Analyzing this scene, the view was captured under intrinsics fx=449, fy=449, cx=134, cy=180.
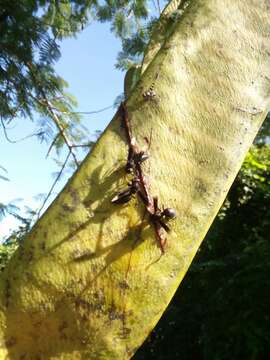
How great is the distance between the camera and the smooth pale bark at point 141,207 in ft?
2.79

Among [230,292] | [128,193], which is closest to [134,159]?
[128,193]

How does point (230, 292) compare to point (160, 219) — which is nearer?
point (160, 219)

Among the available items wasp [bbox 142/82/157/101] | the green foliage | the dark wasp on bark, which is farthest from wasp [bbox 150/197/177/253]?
the green foliage

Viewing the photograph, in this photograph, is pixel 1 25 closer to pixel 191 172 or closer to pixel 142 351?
pixel 142 351

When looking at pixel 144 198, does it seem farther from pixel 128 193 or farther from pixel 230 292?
pixel 230 292

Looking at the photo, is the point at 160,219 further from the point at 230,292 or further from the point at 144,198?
the point at 230,292

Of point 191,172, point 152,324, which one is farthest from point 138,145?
point 152,324

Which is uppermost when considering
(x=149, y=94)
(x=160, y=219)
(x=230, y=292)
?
(x=230, y=292)

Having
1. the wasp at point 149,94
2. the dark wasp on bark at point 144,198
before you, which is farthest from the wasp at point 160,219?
the wasp at point 149,94

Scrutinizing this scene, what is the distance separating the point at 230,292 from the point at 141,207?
2.27m

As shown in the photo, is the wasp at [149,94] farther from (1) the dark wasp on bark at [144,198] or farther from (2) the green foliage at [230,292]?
(2) the green foliage at [230,292]

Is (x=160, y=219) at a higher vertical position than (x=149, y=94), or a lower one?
lower

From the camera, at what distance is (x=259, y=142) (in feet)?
16.0

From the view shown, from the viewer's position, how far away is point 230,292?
2979 millimetres
